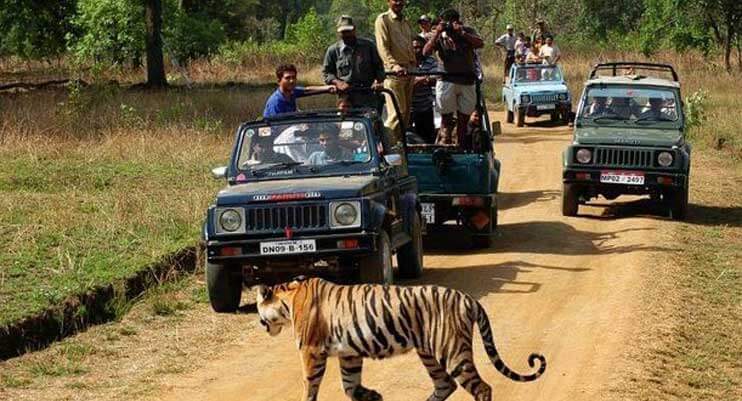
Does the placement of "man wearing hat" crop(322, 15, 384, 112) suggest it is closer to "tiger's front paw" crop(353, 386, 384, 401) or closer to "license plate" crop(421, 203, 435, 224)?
"license plate" crop(421, 203, 435, 224)

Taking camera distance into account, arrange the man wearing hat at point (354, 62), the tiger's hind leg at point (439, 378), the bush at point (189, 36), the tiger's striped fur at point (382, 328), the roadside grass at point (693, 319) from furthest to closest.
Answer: the bush at point (189, 36) → the man wearing hat at point (354, 62) → the roadside grass at point (693, 319) → the tiger's hind leg at point (439, 378) → the tiger's striped fur at point (382, 328)

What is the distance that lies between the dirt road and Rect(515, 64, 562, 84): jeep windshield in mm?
13951

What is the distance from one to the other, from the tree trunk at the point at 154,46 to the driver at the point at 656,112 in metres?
23.9

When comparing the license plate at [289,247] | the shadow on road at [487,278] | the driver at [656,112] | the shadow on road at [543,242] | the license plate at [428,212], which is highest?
the driver at [656,112]

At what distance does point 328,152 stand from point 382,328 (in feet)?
15.0

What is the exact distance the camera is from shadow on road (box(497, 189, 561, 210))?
19.4m

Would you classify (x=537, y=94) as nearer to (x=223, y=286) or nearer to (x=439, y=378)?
(x=223, y=286)

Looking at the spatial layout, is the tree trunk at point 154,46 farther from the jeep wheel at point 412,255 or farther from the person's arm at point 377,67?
the jeep wheel at point 412,255

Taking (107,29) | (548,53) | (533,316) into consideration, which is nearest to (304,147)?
(533,316)

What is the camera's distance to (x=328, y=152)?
12.4 m

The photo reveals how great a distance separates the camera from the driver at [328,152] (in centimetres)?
1234

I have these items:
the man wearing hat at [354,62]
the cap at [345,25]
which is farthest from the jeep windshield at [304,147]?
the cap at [345,25]

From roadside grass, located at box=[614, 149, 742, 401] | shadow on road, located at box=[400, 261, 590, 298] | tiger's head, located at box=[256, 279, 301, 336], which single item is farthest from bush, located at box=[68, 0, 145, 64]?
tiger's head, located at box=[256, 279, 301, 336]

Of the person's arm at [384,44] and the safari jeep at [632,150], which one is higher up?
the person's arm at [384,44]
